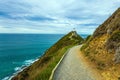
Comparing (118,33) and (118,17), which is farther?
(118,17)

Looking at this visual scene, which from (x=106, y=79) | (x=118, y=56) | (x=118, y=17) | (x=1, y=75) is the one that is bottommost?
(x=1, y=75)

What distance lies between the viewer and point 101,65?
75.5 feet

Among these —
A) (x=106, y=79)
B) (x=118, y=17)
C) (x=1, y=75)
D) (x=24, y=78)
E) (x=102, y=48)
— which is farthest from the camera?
(x=1, y=75)

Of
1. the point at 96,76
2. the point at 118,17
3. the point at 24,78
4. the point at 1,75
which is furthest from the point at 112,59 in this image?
the point at 1,75

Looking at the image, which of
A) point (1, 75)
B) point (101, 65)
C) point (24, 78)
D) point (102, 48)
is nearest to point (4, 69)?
point (1, 75)

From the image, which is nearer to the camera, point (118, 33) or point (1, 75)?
point (118, 33)

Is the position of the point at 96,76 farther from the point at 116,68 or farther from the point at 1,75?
the point at 1,75

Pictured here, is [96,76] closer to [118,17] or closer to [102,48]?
[102,48]

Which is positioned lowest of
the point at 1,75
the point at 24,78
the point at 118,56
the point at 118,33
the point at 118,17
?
the point at 1,75

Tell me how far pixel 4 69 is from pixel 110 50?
2043 inches

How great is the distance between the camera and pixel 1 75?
60125 mm

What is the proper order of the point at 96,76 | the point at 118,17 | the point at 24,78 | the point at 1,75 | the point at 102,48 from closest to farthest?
the point at 96,76
the point at 102,48
the point at 118,17
the point at 24,78
the point at 1,75

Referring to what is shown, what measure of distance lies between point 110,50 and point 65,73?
331 inches

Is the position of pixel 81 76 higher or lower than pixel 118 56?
lower
